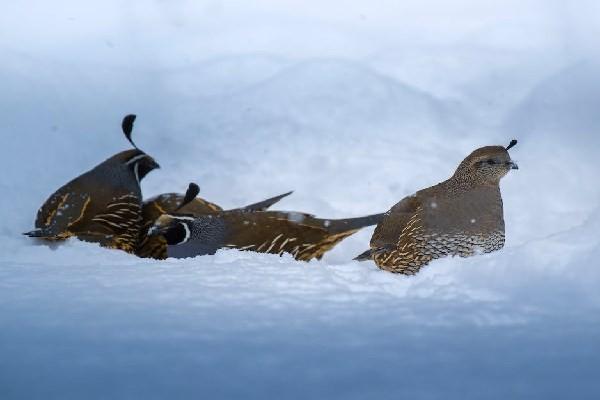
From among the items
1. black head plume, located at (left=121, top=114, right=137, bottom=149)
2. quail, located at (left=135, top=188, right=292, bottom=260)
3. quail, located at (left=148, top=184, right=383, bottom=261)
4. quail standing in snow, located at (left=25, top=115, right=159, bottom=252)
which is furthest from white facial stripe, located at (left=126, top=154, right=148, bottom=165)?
quail, located at (left=148, top=184, right=383, bottom=261)

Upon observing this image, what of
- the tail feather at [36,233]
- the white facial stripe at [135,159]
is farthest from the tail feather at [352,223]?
the tail feather at [36,233]

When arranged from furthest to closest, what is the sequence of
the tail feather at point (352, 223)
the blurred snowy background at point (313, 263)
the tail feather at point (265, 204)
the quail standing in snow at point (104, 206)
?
1. the tail feather at point (265, 204)
2. the quail standing in snow at point (104, 206)
3. the tail feather at point (352, 223)
4. the blurred snowy background at point (313, 263)

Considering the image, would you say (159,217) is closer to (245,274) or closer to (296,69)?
(245,274)

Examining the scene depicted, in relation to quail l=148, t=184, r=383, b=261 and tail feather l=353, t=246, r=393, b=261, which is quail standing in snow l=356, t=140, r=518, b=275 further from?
quail l=148, t=184, r=383, b=261

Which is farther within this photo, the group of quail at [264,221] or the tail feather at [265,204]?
the tail feather at [265,204]

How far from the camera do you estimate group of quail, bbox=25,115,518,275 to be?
14.3 ft

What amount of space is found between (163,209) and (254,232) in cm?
73

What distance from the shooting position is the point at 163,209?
5.69 meters

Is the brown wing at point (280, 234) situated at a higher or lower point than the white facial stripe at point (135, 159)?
lower

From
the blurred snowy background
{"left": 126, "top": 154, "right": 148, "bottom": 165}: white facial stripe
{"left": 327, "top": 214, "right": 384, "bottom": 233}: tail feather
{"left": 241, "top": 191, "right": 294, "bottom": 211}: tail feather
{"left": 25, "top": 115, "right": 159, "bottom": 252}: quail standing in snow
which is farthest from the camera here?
{"left": 126, "top": 154, "right": 148, "bottom": 165}: white facial stripe

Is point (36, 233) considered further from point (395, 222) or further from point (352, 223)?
point (395, 222)

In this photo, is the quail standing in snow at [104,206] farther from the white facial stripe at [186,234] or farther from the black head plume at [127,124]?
the white facial stripe at [186,234]

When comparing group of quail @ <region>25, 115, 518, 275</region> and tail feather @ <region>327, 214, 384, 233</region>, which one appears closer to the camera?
group of quail @ <region>25, 115, 518, 275</region>

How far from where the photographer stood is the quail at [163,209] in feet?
18.2
